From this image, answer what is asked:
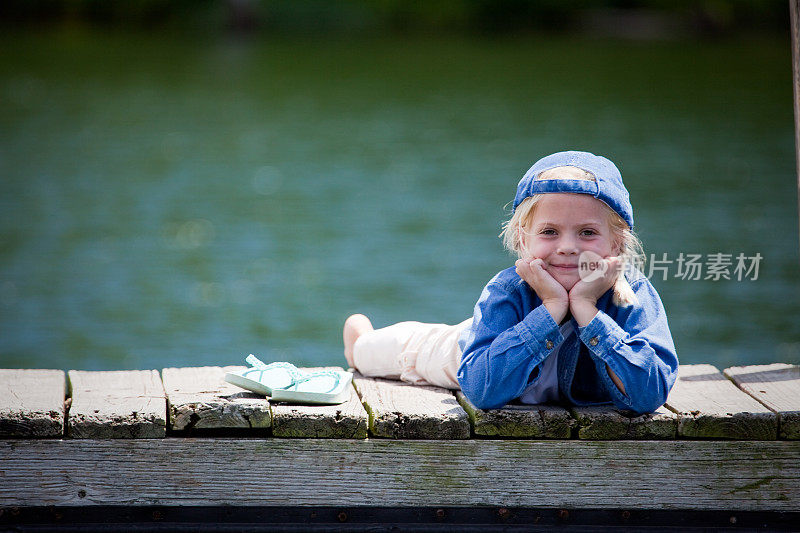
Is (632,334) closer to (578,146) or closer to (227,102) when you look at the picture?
(578,146)

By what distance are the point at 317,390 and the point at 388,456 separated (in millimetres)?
316

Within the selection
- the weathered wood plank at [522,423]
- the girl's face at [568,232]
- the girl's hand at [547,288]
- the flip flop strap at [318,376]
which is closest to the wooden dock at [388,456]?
the weathered wood plank at [522,423]

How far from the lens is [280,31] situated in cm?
3684

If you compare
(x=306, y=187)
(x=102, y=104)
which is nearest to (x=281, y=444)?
(x=306, y=187)

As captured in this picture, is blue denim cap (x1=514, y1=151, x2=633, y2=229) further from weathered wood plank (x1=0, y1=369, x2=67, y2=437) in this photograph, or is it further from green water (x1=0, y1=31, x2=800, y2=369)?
green water (x1=0, y1=31, x2=800, y2=369)

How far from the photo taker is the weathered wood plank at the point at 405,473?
337 cm

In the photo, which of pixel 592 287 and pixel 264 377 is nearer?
pixel 592 287

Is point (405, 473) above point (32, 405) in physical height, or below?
below

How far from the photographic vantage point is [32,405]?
3.44m

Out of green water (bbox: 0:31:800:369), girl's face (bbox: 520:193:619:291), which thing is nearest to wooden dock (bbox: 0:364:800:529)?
girl's face (bbox: 520:193:619:291)

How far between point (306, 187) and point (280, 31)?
17159 mm

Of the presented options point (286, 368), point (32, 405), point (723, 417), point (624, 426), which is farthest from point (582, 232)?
point (32, 405)

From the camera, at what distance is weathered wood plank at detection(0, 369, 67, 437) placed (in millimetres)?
3338

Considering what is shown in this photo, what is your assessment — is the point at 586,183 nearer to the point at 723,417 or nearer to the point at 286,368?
the point at 723,417
